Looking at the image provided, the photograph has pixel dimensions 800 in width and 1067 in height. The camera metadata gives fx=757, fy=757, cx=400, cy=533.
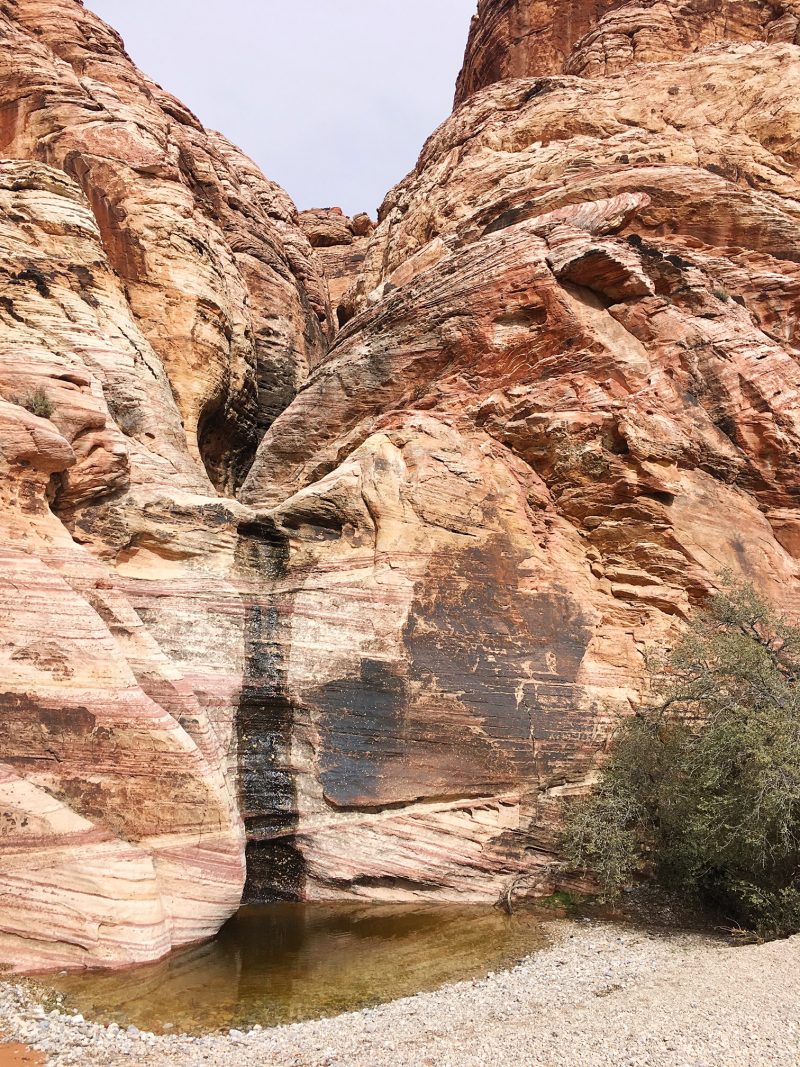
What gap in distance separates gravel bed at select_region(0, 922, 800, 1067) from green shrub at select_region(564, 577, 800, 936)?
5.87 feet

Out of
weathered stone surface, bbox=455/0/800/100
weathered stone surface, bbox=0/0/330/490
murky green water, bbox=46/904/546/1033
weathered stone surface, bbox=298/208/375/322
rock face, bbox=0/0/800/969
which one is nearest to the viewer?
murky green water, bbox=46/904/546/1033

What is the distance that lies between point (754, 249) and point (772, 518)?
7818mm

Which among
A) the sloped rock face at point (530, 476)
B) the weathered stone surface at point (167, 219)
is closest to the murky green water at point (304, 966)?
the sloped rock face at point (530, 476)

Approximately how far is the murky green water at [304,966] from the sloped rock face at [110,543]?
1.95 feet

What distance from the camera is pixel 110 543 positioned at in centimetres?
1442

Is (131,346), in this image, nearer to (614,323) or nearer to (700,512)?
(614,323)

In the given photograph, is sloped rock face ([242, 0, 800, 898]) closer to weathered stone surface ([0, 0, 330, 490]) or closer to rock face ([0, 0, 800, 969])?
rock face ([0, 0, 800, 969])

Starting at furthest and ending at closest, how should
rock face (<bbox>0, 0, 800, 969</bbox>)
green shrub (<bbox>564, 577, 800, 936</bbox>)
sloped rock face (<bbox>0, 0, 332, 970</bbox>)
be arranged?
rock face (<bbox>0, 0, 800, 969</bbox>)
green shrub (<bbox>564, 577, 800, 936</bbox>)
sloped rock face (<bbox>0, 0, 332, 970</bbox>)

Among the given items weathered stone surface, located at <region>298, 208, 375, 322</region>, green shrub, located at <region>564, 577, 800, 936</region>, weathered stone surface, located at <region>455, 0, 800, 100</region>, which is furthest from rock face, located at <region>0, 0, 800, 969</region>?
weathered stone surface, located at <region>298, 208, 375, 322</region>

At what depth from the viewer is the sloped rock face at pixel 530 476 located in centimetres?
1422

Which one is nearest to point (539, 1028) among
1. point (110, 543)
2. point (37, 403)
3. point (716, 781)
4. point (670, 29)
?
point (716, 781)

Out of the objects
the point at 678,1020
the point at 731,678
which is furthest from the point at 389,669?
the point at 678,1020

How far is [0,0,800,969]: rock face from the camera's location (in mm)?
12297

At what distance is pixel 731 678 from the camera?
13.9 m
